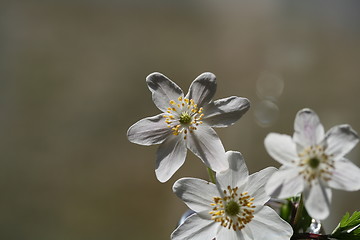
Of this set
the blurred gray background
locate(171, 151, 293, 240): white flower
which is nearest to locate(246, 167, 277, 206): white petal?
locate(171, 151, 293, 240): white flower

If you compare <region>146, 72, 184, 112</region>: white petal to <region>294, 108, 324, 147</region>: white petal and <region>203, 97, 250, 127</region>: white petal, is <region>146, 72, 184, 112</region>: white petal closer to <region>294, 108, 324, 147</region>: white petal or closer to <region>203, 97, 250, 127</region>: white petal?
<region>203, 97, 250, 127</region>: white petal

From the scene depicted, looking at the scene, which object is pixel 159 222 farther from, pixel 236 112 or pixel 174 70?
pixel 236 112

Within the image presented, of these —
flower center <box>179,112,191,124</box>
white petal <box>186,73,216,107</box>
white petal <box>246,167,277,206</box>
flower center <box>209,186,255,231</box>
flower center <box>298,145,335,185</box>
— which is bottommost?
flower center <box>209,186,255,231</box>

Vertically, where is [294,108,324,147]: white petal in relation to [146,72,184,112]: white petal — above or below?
below

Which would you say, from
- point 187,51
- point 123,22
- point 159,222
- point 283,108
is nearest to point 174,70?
point 187,51

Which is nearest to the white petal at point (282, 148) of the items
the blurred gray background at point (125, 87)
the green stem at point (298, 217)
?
the green stem at point (298, 217)
